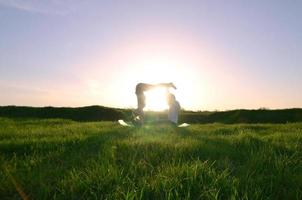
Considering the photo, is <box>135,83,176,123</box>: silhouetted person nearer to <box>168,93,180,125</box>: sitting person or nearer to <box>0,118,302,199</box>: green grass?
<box>168,93,180,125</box>: sitting person

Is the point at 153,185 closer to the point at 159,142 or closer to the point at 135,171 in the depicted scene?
the point at 135,171

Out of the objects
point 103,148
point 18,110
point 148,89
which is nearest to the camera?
point 103,148

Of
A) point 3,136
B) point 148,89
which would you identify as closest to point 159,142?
point 3,136

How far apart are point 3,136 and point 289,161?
22.0 ft

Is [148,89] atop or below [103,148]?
atop

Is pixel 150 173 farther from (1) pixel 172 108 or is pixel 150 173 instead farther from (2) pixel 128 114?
(2) pixel 128 114

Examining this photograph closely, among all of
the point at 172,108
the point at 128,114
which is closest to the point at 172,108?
the point at 172,108

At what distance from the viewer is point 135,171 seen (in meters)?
5.01

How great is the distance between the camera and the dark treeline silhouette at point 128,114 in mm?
22461

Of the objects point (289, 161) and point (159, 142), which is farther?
point (159, 142)

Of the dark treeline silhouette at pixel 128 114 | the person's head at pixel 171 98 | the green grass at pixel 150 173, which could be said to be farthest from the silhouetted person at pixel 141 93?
the green grass at pixel 150 173

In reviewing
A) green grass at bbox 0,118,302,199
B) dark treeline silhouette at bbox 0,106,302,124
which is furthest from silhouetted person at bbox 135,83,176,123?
green grass at bbox 0,118,302,199

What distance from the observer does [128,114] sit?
24.6m

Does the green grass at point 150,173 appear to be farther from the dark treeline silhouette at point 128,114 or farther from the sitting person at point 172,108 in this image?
the dark treeline silhouette at point 128,114
